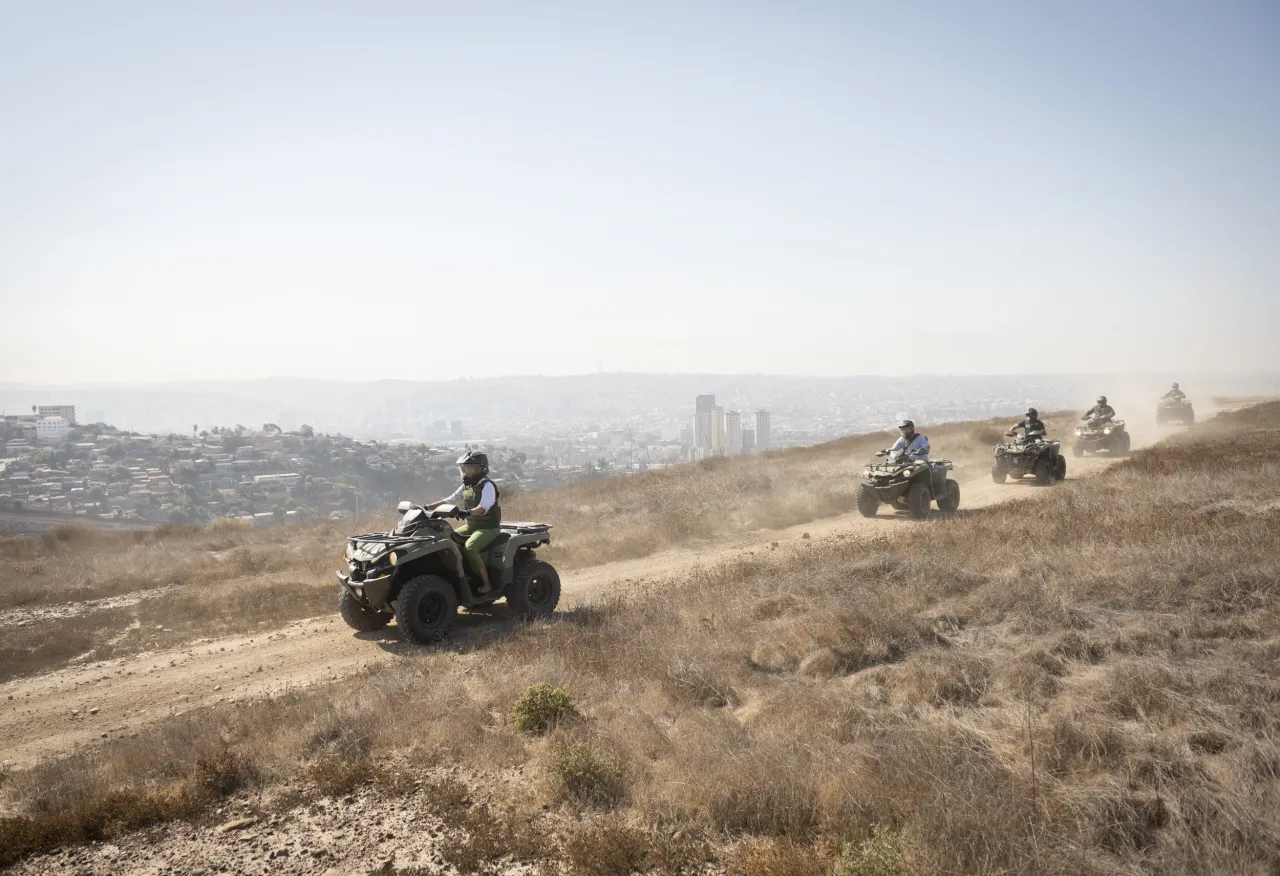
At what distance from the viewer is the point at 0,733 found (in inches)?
328

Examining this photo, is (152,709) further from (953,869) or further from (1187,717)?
(1187,717)

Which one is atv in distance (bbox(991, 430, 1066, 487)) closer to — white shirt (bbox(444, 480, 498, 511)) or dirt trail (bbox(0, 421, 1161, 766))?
dirt trail (bbox(0, 421, 1161, 766))

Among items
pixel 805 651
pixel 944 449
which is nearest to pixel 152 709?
pixel 805 651

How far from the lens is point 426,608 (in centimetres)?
1048

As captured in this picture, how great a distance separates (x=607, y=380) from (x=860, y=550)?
186887 mm

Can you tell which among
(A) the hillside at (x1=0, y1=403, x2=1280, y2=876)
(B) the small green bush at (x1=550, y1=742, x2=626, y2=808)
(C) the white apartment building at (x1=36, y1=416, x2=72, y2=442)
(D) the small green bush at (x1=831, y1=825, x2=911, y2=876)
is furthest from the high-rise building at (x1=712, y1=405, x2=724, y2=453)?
(D) the small green bush at (x1=831, y1=825, x2=911, y2=876)

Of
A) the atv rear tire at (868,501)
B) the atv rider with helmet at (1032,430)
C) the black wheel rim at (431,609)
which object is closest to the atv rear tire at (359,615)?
the black wheel rim at (431,609)

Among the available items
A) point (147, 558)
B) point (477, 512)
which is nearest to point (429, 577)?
point (477, 512)

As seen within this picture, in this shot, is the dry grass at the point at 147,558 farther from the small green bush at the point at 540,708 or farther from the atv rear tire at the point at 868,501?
the atv rear tire at the point at 868,501

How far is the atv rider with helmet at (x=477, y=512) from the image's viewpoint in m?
10.9

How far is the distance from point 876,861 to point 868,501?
1502 cm

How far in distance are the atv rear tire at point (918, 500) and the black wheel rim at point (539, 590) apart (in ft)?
33.4

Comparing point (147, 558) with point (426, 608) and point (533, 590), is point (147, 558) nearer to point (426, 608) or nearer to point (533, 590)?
point (426, 608)

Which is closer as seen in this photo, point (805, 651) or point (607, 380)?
point (805, 651)
